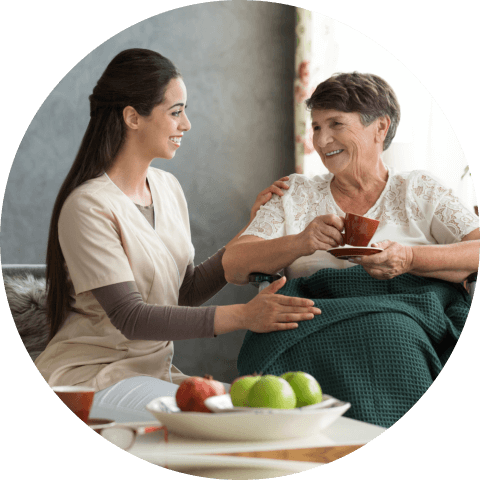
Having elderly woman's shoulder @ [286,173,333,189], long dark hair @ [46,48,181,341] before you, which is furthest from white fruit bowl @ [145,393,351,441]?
elderly woman's shoulder @ [286,173,333,189]

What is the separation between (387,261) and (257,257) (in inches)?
12.2

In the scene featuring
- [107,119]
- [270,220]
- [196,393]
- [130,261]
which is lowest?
[196,393]

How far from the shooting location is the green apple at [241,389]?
3.37ft

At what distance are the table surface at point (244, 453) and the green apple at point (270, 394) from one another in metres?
0.08

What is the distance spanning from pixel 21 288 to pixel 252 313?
56 cm

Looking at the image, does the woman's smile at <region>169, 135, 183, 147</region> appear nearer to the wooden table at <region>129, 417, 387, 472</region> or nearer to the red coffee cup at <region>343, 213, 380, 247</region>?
the red coffee cup at <region>343, 213, 380, 247</region>

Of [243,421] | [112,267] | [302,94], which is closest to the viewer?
[243,421]

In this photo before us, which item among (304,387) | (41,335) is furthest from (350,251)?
(41,335)

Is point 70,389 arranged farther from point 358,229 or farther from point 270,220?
point 358,229

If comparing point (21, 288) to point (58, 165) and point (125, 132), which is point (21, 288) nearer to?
point (58, 165)

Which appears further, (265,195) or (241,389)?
(265,195)

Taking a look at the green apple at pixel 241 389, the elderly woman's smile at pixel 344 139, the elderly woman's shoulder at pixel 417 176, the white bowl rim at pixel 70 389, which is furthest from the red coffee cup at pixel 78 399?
the elderly woman's shoulder at pixel 417 176

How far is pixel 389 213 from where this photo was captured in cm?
132

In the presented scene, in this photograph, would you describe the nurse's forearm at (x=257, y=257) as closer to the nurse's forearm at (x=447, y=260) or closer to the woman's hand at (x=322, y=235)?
the woman's hand at (x=322, y=235)
